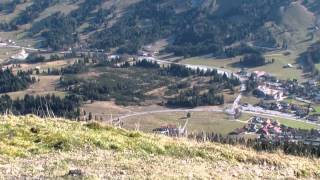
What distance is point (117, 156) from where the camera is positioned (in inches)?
835

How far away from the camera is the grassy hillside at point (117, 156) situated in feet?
60.7

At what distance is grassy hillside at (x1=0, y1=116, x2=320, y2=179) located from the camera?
18.5m

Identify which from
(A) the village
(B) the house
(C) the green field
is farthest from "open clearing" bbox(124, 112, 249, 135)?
(B) the house

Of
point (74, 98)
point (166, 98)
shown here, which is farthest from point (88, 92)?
point (166, 98)

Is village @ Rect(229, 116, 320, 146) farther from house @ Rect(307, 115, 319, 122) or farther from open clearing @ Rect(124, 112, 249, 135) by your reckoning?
house @ Rect(307, 115, 319, 122)

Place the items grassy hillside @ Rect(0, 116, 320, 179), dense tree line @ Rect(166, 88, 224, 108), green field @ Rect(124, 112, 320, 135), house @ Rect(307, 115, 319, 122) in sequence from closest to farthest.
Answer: grassy hillside @ Rect(0, 116, 320, 179) < green field @ Rect(124, 112, 320, 135) < house @ Rect(307, 115, 319, 122) < dense tree line @ Rect(166, 88, 224, 108)

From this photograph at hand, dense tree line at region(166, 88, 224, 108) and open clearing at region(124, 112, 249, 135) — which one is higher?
dense tree line at region(166, 88, 224, 108)

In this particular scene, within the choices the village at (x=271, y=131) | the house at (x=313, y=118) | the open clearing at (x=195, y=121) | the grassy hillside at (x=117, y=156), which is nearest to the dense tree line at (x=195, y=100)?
the open clearing at (x=195, y=121)

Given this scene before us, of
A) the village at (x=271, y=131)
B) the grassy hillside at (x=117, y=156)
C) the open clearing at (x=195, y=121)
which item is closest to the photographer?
the grassy hillside at (x=117, y=156)

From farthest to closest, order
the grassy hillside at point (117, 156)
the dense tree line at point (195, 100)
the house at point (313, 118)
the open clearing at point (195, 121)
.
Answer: the dense tree line at point (195, 100)
the house at point (313, 118)
the open clearing at point (195, 121)
the grassy hillside at point (117, 156)

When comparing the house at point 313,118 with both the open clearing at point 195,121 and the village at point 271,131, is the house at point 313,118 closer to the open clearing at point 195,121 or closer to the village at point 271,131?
the village at point 271,131

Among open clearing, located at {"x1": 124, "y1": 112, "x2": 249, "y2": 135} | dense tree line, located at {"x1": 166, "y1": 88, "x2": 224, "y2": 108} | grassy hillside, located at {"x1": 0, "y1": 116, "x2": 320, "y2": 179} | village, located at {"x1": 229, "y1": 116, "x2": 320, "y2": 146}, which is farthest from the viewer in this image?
dense tree line, located at {"x1": 166, "y1": 88, "x2": 224, "y2": 108}

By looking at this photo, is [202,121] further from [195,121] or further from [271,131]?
[271,131]

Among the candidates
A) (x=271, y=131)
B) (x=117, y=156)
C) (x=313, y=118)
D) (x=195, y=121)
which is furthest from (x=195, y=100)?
(x=117, y=156)
